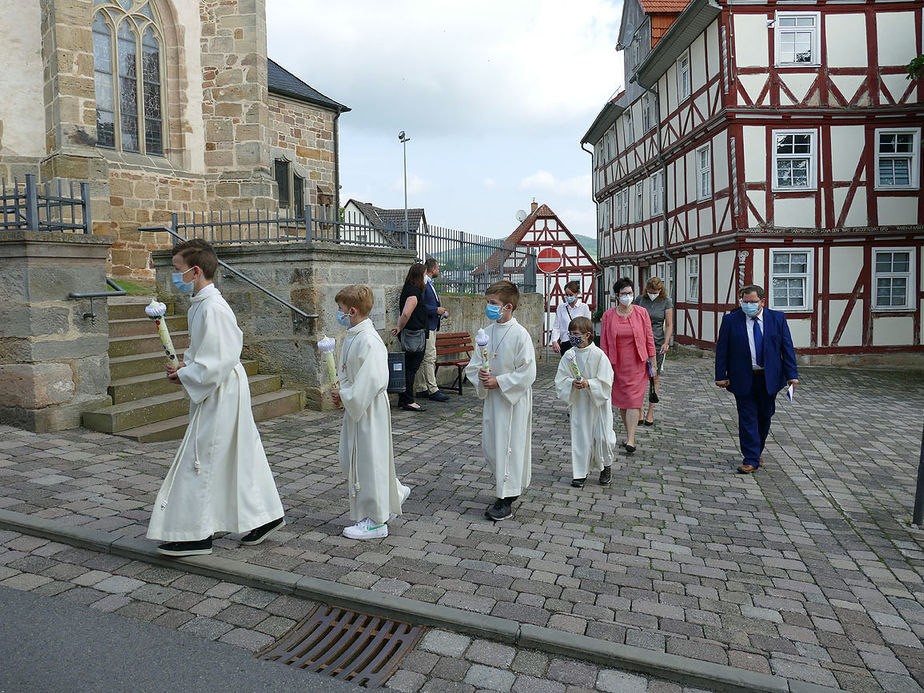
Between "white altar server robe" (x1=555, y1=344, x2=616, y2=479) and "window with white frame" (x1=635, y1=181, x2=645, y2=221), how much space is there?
66.7ft

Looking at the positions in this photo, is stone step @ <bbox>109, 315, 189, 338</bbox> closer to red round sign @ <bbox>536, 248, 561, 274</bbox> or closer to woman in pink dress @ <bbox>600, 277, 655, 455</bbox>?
woman in pink dress @ <bbox>600, 277, 655, 455</bbox>

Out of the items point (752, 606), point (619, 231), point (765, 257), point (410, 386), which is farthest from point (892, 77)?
point (752, 606)

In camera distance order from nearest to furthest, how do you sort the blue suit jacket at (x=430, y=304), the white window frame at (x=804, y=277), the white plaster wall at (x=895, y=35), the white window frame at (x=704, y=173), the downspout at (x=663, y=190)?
the blue suit jacket at (x=430, y=304)
the white plaster wall at (x=895, y=35)
the white window frame at (x=804, y=277)
the white window frame at (x=704, y=173)
the downspout at (x=663, y=190)

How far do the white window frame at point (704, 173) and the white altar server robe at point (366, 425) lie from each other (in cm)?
1683

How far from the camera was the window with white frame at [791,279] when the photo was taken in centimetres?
1808

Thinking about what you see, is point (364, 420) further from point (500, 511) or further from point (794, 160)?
point (794, 160)

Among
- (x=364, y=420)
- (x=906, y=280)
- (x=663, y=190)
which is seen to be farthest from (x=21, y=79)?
(x=906, y=280)

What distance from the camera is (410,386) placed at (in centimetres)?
1034

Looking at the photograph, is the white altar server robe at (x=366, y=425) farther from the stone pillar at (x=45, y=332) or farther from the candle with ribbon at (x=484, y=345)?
the stone pillar at (x=45, y=332)

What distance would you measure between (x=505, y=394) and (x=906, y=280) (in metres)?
16.7

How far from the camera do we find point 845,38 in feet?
58.1

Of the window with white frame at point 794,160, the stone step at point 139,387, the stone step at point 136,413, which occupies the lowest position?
the stone step at point 136,413

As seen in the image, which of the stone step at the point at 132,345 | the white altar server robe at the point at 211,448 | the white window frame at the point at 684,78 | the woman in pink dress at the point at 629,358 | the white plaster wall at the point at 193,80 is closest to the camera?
the white altar server robe at the point at 211,448

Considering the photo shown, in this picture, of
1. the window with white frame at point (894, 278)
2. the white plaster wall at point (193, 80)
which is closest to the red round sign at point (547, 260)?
the white plaster wall at point (193, 80)
